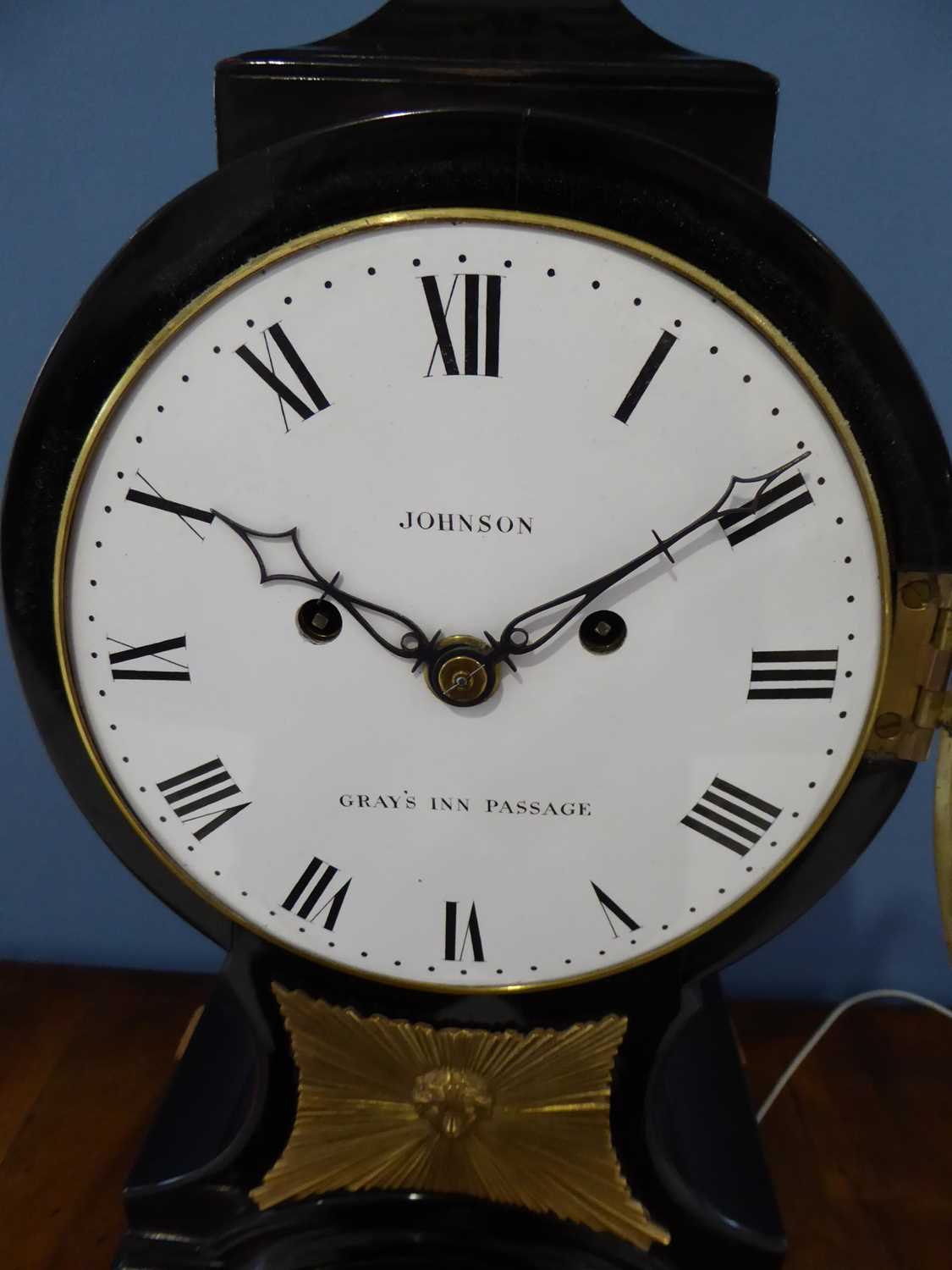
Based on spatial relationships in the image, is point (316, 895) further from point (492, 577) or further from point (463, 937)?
point (492, 577)

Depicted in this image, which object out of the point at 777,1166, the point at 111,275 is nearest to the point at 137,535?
the point at 111,275

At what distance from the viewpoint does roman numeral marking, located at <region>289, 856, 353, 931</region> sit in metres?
0.69

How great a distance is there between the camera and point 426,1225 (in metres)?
0.77

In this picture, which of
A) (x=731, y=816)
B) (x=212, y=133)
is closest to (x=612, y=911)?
(x=731, y=816)

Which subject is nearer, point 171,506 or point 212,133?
point 171,506

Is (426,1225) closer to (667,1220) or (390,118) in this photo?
(667,1220)

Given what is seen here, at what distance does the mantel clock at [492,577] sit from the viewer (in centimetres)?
58

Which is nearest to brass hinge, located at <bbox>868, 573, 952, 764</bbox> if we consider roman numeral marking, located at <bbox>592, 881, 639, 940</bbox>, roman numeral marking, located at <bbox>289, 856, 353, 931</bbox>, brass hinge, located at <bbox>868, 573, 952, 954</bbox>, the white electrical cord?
brass hinge, located at <bbox>868, 573, 952, 954</bbox>

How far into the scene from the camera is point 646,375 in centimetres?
58

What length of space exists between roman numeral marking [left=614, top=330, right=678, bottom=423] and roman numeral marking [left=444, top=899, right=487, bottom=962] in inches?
12.3

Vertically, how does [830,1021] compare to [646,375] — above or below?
below

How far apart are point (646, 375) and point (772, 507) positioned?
99mm

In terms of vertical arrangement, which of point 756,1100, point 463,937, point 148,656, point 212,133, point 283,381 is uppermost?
point 212,133

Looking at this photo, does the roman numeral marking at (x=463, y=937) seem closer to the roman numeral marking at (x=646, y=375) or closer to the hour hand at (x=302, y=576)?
the hour hand at (x=302, y=576)
